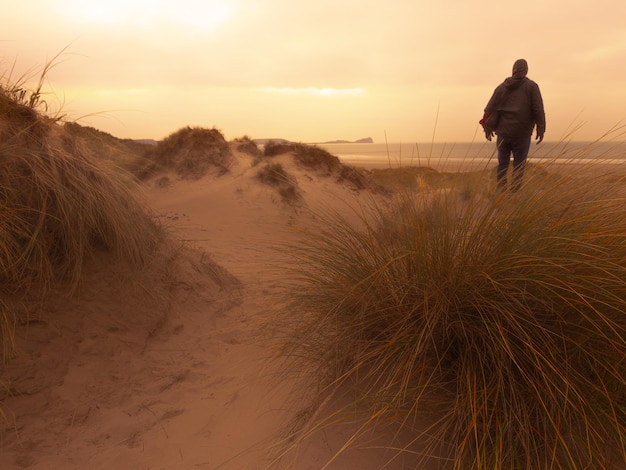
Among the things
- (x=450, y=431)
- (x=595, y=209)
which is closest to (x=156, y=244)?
(x=450, y=431)

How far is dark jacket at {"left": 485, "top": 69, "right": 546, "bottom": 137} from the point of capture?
6.20 metres

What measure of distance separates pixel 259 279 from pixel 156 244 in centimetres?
141

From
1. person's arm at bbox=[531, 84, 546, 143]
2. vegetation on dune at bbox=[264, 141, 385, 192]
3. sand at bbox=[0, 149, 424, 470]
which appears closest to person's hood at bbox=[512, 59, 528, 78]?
person's arm at bbox=[531, 84, 546, 143]

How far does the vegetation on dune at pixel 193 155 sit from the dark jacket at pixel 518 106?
7.04 metres

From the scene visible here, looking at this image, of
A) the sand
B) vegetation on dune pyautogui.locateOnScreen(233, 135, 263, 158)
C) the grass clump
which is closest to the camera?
the sand

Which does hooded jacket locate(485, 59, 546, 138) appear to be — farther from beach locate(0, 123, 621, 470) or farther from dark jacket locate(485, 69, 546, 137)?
beach locate(0, 123, 621, 470)

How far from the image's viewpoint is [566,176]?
257cm

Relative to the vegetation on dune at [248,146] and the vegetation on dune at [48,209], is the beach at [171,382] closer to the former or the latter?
the vegetation on dune at [48,209]

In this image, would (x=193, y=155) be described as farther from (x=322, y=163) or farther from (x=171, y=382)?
(x=171, y=382)

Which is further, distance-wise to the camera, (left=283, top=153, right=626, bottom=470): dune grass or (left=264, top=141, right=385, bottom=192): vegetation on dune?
(left=264, top=141, right=385, bottom=192): vegetation on dune

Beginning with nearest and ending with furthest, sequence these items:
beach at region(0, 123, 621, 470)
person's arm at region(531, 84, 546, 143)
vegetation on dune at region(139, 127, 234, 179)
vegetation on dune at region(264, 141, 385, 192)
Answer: beach at region(0, 123, 621, 470), person's arm at region(531, 84, 546, 143), vegetation on dune at region(139, 127, 234, 179), vegetation on dune at region(264, 141, 385, 192)

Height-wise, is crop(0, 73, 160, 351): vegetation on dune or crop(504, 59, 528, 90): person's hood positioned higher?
crop(504, 59, 528, 90): person's hood

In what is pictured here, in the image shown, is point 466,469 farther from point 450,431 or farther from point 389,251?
point 389,251

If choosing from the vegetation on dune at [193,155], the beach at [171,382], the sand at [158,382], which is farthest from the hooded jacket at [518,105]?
the vegetation on dune at [193,155]
